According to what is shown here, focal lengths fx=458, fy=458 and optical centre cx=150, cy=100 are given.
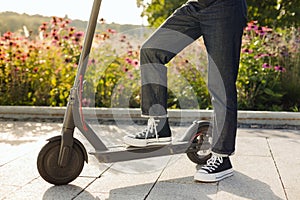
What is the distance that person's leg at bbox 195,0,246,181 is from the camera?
86.9 inches

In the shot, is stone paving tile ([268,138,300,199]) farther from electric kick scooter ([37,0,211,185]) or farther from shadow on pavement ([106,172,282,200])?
electric kick scooter ([37,0,211,185])

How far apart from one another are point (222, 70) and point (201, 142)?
50 centimetres

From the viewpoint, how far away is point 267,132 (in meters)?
3.69

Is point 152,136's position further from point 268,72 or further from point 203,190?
point 268,72

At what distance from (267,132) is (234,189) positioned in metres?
1.59

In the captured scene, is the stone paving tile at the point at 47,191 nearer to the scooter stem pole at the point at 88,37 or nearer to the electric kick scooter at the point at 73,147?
the electric kick scooter at the point at 73,147

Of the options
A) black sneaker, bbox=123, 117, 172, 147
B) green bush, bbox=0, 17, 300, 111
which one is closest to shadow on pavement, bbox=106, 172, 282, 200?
black sneaker, bbox=123, 117, 172, 147

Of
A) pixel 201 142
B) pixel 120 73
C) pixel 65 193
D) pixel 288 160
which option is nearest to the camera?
pixel 65 193

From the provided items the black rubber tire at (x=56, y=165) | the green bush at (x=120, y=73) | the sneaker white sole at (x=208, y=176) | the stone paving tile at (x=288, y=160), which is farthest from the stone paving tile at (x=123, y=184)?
the green bush at (x=120, y=73)

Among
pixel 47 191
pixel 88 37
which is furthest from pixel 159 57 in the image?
pixel 47 191

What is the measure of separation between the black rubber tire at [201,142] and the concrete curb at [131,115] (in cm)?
138

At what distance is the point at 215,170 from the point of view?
233 centimetres

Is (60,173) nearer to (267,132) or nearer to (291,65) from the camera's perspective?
(267,132)

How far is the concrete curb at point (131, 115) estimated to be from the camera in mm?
3932
